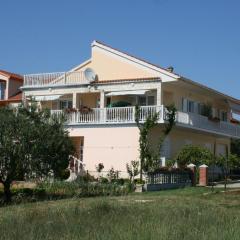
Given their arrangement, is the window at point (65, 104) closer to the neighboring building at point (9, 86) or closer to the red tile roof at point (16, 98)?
the red tile roof at point (16, 98)

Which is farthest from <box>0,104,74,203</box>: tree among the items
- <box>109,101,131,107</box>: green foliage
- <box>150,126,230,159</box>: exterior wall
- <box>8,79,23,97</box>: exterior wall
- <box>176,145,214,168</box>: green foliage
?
<box>8,79,23,97</box>: exterior wall

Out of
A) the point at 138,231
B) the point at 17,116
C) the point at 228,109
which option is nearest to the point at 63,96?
the point at 228,109

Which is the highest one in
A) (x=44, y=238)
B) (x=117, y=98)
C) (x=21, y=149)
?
(x=117, y=98)

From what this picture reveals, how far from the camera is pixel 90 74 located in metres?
40.2

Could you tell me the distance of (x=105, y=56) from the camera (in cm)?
4072

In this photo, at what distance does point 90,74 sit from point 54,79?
3.26 metres

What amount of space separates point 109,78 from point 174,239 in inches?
1282

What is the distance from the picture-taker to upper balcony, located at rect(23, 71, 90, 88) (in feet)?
133

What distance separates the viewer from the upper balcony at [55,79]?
40656 mm

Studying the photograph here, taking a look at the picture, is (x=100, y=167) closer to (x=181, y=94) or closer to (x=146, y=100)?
(x=146, y=100)

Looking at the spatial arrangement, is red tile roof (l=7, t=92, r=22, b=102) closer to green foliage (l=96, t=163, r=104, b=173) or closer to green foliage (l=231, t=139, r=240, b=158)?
green foliage (l=96, t=163, r=104, b=173)

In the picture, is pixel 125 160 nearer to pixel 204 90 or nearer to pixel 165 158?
pixel 165 158

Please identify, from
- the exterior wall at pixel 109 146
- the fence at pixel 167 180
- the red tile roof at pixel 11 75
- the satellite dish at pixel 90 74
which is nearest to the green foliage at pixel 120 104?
the exterior wall at pixel 109 146

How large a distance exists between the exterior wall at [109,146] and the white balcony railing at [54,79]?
12.8ft
